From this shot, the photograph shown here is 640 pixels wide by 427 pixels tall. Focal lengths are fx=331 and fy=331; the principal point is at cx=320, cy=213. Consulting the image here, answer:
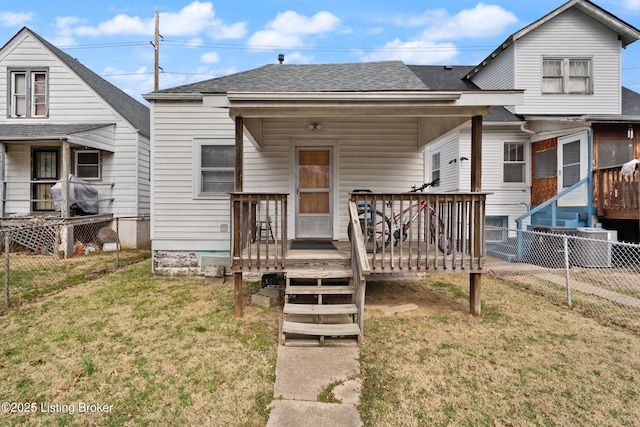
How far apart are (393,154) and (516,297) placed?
3.50m

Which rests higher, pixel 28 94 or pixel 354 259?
pixel 28 94

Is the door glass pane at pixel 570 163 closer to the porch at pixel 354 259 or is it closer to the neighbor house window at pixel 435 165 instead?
Result: the neighbor house window at pixel 435 165

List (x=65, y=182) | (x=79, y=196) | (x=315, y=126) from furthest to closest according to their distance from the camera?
1. (x=79, y=196)
2. (x=65, y=182)
3. (x=315, y=126)

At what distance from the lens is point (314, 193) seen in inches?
271

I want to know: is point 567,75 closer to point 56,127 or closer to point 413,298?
point 413,298

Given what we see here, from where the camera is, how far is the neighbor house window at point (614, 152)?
930 cm

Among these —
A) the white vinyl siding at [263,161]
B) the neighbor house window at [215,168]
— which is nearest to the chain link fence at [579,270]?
the white vinyl siding at [263,161]

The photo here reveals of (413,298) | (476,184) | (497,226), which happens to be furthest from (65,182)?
(497,226)

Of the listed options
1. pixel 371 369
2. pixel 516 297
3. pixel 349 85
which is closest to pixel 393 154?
pixel 349 85

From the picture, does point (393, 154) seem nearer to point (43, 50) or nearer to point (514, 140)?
point (514, 140)

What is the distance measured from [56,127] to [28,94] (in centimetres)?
168

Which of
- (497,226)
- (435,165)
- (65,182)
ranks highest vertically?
(435,165)

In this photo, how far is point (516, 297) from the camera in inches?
227

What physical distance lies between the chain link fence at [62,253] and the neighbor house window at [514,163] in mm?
11168
